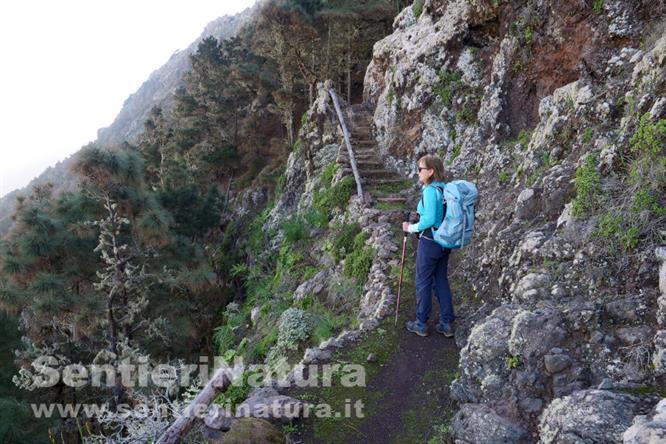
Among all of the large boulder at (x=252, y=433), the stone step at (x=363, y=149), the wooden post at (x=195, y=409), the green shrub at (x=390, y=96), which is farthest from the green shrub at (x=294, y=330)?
the green shrub at (x=390, y=96)

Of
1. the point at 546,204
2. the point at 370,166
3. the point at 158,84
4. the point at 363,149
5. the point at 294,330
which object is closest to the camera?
the point at 546,204

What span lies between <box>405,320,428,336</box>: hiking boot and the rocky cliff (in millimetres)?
444

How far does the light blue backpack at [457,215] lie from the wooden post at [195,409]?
9.33 feet

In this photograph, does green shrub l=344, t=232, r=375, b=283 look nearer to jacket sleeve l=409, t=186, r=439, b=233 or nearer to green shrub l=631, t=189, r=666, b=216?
jacket sleeve l=409, t=186, r=439, b=233

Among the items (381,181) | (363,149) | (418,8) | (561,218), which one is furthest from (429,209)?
(418,8)

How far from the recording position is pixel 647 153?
3.60m

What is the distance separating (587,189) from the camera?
404cm

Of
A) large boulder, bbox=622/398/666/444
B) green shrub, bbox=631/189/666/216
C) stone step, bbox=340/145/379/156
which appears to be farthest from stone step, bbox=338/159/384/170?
large boulder, bbox=622/398/666/444

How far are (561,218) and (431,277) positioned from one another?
5.02 ft

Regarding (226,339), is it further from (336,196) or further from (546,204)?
(546,204)

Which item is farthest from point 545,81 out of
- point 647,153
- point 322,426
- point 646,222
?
point 322,426

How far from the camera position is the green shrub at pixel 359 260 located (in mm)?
7230

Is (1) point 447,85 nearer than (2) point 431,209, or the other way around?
(2) point 431,209

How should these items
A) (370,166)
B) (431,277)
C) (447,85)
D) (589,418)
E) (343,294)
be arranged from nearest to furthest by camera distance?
(589,418) < (431,277) < (343,294) < (447,85) < (370,166)
